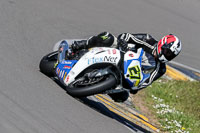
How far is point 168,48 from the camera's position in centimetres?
700

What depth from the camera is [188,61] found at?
1177 cm

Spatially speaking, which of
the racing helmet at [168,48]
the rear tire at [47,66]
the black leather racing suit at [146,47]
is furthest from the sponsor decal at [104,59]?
the rear tire at [47,66]

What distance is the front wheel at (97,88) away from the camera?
6707 millimetres

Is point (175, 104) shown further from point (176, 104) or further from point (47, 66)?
point (47, 66)

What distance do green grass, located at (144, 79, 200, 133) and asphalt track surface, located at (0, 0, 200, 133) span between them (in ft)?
5.14

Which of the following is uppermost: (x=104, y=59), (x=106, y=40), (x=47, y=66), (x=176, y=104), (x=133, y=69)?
(x=106, y=40)

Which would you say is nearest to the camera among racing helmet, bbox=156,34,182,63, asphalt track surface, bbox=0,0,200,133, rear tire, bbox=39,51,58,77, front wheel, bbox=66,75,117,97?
asphalt track surface, bbox=0,0,200,133

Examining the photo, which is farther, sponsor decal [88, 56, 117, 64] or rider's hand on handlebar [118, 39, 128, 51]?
rider's hand on handlebar [118, 39, 128, 51]

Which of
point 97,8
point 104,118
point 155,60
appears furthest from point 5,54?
point 97,8

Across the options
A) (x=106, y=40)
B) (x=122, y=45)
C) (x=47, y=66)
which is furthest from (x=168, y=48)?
(x=47, y=66)

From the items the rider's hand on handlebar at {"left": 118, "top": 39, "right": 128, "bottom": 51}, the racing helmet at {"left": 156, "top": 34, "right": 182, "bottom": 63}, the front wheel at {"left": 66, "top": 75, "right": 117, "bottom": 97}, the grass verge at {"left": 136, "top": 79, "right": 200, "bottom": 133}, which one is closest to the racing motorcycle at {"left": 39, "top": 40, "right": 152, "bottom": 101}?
the front wheel at {"left": 66, "top": 75, "right": 117, "bottom": 97}

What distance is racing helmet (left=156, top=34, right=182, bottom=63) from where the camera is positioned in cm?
700

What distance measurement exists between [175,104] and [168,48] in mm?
2842

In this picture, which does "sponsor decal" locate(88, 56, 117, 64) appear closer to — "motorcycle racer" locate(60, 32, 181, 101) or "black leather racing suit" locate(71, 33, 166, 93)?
"motorcycle racer" locate(60, 32, 181, 101)
